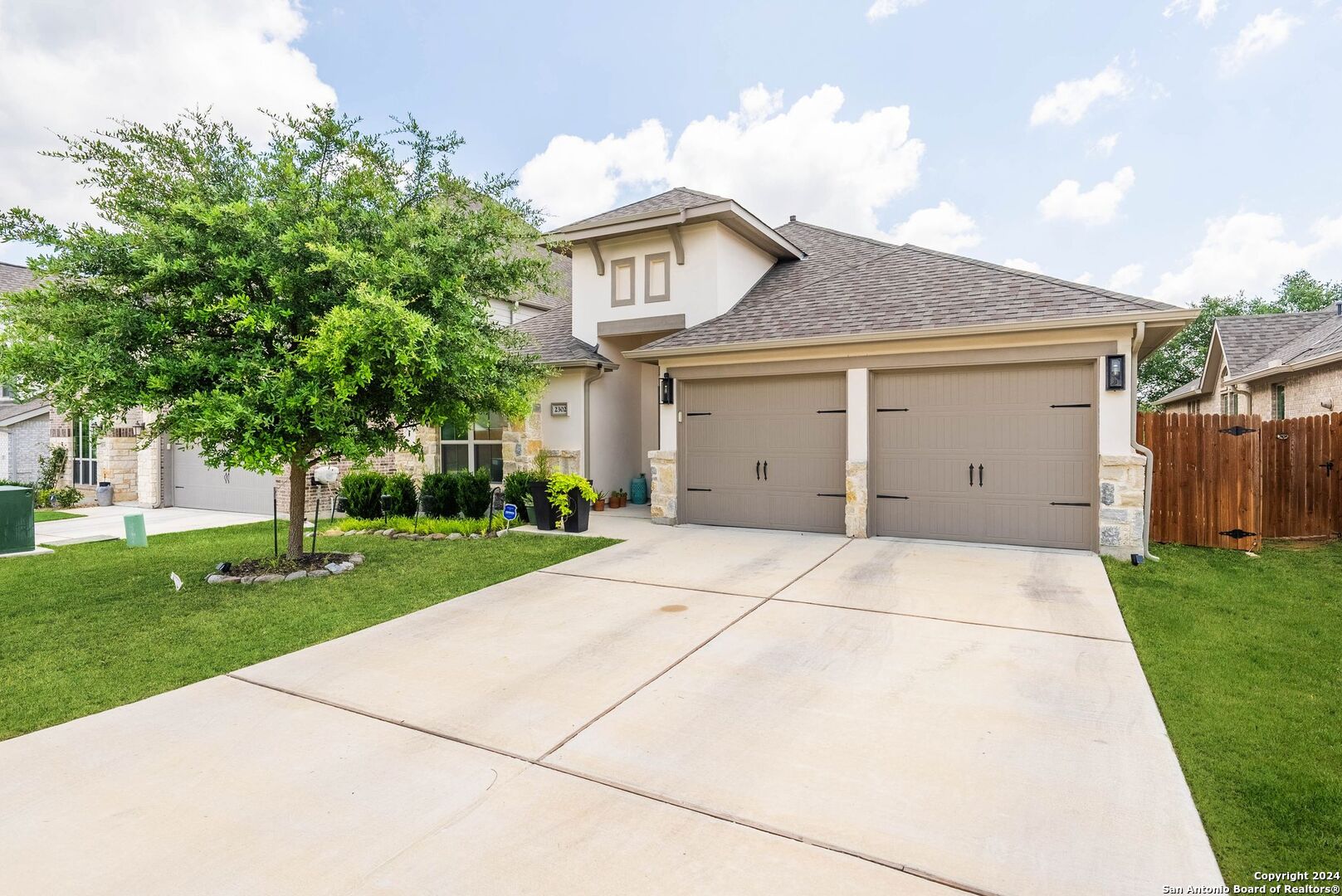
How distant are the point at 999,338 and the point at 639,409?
23.0 ft

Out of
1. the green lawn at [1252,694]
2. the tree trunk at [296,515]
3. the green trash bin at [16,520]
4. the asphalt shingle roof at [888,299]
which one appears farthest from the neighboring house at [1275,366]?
the green trash bin at [16,520]

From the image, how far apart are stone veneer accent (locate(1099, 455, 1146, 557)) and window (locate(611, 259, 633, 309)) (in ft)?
25.4

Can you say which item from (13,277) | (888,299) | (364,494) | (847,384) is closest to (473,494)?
(364,494)

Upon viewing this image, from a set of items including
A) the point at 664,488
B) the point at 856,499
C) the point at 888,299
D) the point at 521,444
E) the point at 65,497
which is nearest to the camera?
the point at 856,499

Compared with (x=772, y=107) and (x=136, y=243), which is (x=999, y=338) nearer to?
(x=136, y=243)

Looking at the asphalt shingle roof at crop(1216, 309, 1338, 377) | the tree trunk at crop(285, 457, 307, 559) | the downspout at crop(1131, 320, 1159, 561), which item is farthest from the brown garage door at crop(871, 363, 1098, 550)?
the asphalt shingle roof at crop(1216, 309, 1338, 377)

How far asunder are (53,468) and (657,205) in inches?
613

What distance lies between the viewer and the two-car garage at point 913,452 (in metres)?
7.71

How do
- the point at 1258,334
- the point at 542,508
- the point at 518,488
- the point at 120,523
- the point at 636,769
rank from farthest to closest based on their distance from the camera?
the point at 1258,334 < the point at 120,523 < the point at 518,488 < the point at 542,508 < the point at 636,769

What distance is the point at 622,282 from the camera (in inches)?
464

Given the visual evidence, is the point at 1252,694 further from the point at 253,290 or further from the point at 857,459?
the point at 253,290

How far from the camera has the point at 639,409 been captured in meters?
13.1

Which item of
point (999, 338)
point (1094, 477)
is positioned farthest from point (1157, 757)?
point (999, 338)

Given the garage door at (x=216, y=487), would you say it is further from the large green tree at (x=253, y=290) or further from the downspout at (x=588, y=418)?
the large green tree at (x=253, y=290)
